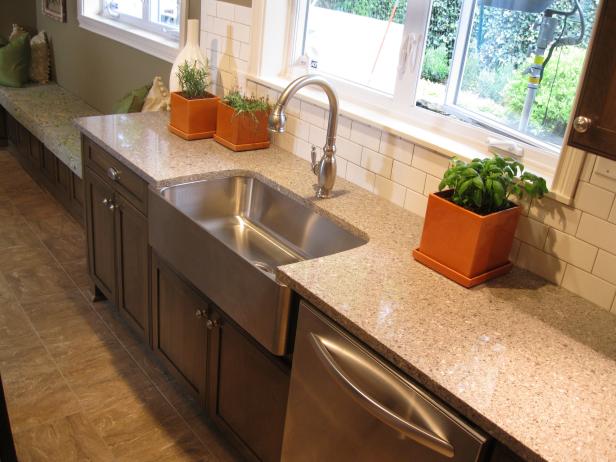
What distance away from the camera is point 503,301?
5.48 ft

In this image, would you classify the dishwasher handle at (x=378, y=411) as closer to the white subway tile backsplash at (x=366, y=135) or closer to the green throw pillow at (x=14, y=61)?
the white subway tile backsplash at (x=366, y=135)

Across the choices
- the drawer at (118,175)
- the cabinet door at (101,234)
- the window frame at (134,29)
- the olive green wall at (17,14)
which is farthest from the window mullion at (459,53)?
the olive green wall at (17,14)

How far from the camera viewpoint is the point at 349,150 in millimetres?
Answer: 2424

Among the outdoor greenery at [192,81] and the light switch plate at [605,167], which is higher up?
the light switch plate at [605,167]

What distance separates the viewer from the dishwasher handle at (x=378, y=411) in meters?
1.33

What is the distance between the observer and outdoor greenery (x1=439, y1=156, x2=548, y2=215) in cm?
167

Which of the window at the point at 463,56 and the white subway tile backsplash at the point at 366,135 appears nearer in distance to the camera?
the window at the point at 463,56

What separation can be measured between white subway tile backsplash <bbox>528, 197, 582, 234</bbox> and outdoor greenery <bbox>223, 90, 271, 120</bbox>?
1222mm

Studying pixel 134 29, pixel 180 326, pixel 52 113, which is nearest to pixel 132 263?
pixel 180 326

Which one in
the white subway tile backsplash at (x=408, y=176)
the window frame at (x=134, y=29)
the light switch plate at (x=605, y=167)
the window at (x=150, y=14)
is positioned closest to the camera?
the light switch plate at (x=605, y=167)

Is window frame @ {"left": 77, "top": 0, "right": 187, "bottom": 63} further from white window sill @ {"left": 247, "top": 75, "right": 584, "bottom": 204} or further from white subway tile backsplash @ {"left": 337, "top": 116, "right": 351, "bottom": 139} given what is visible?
white subway tile backsplash @ {"left": 337, "top": 116, "right": 351, "bottom": 139}

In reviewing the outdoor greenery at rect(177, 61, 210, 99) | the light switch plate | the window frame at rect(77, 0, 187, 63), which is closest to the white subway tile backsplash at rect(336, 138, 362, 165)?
the outdoor greenery at rect(177, 61, 210, 99)

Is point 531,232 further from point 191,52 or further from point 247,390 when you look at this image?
point 191,52

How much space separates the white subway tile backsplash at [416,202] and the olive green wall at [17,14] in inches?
168
